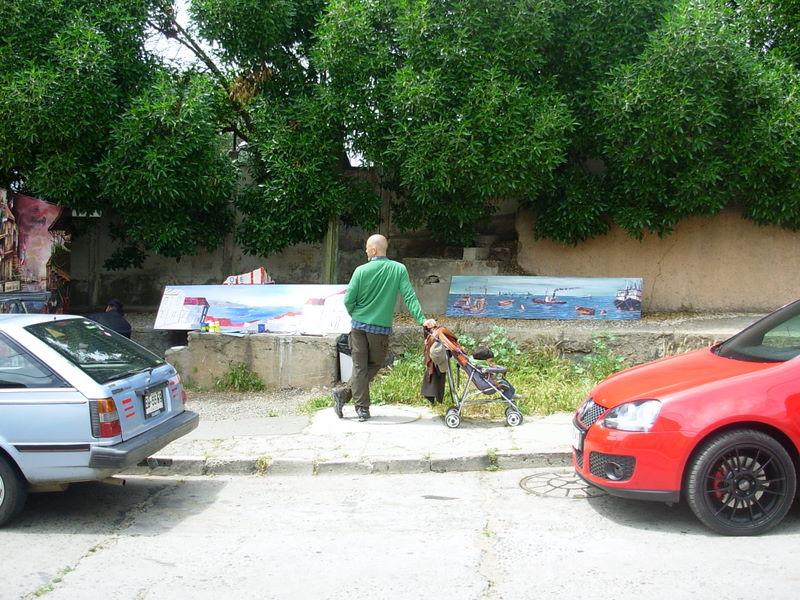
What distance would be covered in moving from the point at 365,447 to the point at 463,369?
47.2 inches

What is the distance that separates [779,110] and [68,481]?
30.1 feet

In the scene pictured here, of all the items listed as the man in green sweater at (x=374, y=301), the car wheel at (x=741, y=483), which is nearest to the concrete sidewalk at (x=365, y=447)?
the man in green sweater at (x=374, y=301)

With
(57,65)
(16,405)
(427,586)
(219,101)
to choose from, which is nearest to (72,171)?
(57,65)

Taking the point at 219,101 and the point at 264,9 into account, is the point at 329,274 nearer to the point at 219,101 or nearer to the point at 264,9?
the point at 219,101

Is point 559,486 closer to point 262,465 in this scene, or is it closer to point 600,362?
point 262,465

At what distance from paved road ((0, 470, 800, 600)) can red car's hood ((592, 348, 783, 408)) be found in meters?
0.84

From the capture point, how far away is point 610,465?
5.21 metres

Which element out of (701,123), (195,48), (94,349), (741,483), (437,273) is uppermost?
(195,48)

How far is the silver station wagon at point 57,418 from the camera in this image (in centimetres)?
527

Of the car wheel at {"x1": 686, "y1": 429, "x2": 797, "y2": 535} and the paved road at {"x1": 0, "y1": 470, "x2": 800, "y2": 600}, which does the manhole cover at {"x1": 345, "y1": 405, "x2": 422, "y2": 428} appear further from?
the car wheel at {"x1": 686, "y1": 429, "x2": 797, "y2": 535}

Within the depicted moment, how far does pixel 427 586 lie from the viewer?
437cm

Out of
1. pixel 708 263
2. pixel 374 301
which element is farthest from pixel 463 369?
pixel 708 263

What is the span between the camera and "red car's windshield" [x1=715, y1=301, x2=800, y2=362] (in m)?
5.46

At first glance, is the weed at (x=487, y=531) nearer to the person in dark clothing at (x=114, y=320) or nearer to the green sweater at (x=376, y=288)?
the green sweater at (x=376, y=288)
